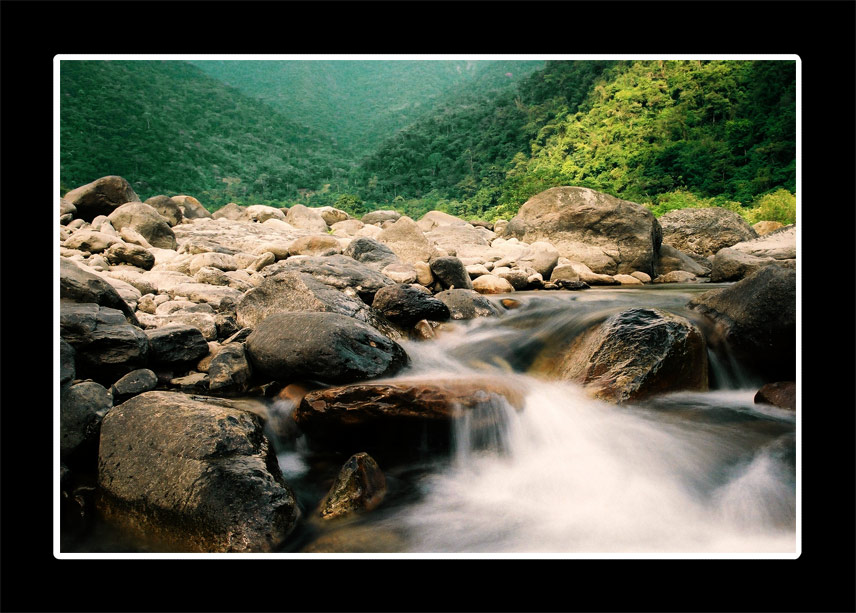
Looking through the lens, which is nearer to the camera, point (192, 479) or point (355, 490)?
point (192, 479)

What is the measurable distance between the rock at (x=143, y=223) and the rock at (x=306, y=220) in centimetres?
482

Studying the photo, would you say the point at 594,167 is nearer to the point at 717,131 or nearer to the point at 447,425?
the point at 717,131

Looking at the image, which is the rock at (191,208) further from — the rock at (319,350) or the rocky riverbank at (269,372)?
the rock at (319,350)

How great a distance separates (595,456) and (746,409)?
1169 millimetres

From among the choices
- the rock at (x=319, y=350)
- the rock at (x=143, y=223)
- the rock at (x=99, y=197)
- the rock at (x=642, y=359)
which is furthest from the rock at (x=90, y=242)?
the rock at (x=642, y=359)

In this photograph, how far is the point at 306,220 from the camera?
1456 centimetres

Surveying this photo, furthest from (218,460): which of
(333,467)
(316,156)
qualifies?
(316,156)

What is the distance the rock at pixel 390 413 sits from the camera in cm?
312

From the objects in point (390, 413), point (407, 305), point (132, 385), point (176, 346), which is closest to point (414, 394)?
point (390, 413)

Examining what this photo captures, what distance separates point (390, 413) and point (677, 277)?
7.69 metres

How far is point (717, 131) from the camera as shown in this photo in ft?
32.4

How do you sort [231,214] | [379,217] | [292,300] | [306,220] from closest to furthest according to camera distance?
[292,300] → [306,220] → [231,214] → [379,217]

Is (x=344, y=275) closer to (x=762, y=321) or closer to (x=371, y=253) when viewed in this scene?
(x=371, y=253)

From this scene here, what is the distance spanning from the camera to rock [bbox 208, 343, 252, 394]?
145 inches
